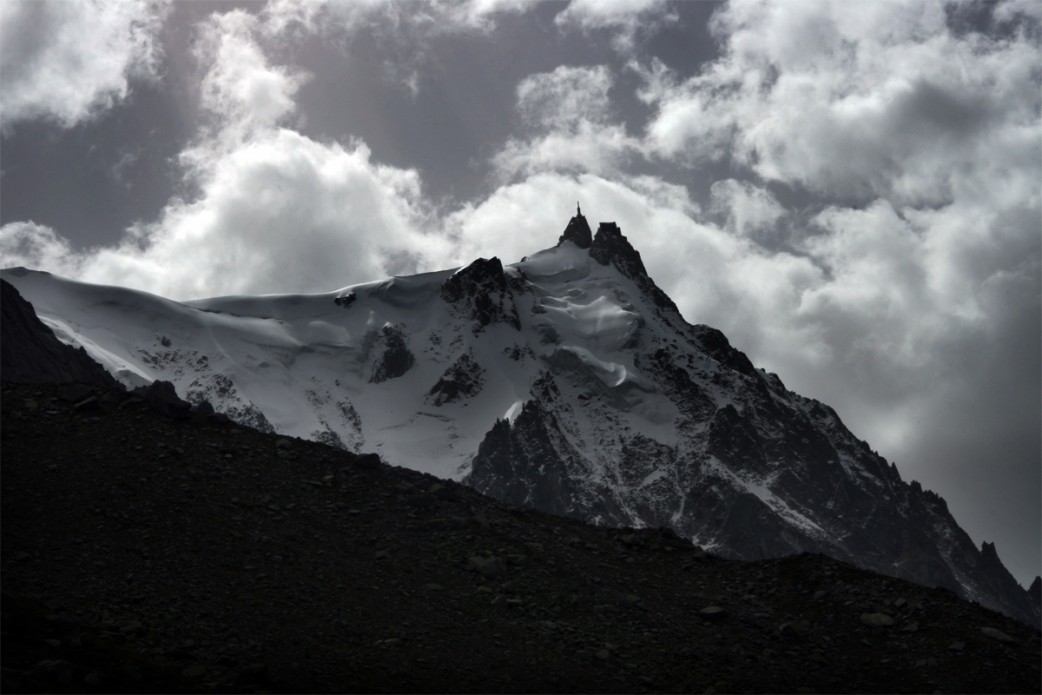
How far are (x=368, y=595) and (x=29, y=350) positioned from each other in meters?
72.4

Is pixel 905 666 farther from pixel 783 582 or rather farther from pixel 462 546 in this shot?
pixel 462 546

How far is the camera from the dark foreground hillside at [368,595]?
2577 cm

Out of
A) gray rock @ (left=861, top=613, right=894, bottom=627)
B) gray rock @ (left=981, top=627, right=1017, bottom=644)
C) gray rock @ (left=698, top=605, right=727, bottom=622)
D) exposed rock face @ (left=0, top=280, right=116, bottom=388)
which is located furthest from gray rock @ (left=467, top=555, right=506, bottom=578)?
exposed rock face @ (left=0, top=280, right=116, bottom=388)

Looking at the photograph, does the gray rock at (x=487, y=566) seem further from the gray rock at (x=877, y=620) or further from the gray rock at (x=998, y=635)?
the gray rock at (x=998, y=635)

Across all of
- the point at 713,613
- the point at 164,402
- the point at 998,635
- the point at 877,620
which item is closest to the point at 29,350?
the point at 164,402

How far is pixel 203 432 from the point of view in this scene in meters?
37.9

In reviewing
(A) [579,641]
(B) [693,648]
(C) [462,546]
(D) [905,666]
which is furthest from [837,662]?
(C) [462,546]

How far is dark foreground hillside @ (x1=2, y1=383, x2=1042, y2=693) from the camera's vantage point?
1014 inches

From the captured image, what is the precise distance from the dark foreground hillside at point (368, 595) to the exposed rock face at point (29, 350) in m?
52.3

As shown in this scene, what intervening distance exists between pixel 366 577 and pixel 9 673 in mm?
10458

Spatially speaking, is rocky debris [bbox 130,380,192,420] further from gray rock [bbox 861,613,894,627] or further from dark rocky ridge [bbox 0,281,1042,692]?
gray rock [bbox 861,613,894,627]

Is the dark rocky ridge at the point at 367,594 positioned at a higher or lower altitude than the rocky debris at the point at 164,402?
lower

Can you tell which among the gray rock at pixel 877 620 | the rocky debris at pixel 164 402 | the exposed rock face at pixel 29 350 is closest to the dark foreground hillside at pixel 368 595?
the gray rock at pixel 877 620

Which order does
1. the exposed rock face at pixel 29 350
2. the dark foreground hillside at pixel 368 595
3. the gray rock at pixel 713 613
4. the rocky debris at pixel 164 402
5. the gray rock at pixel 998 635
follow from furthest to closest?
the exposed rock face at pixel 29 350 → the rocky debris at pixel 164 402 → the gray rock at pixel 713 613 → the gray rock at pixel 998 635 → the dark foreground hillside at pixel 368 595
